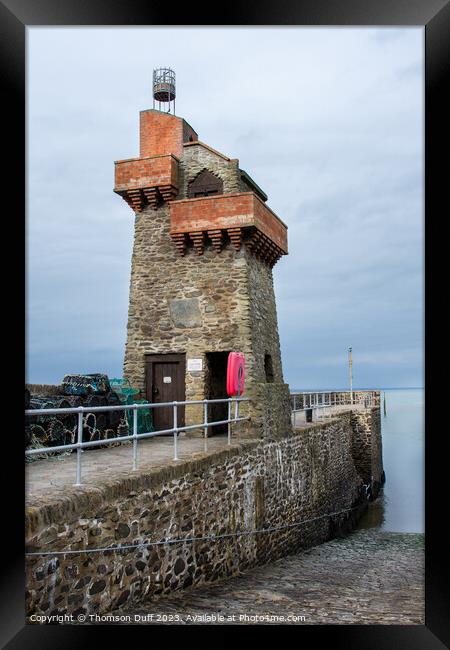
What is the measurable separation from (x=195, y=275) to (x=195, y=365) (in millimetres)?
2015

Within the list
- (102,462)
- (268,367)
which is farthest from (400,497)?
(102,462)

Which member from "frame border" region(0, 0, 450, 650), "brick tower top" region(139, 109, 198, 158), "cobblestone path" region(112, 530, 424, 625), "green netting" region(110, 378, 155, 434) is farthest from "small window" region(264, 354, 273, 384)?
"frame border" region(0, 0, 450, 650)

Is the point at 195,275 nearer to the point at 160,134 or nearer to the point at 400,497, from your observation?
the point at 160,134

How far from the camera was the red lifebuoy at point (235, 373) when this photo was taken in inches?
402

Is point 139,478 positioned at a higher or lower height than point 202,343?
lower

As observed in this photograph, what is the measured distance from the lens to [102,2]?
13.0 feet

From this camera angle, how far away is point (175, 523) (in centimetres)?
693

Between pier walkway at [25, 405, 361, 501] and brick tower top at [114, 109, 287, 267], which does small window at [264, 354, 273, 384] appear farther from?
pier walkway at [25, 405, 361, 501]

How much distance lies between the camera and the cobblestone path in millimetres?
5957

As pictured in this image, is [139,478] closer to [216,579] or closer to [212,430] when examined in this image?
[216,579]
